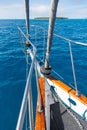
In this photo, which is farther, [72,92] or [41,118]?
[41,118]

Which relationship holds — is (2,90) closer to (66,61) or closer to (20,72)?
(20,72)

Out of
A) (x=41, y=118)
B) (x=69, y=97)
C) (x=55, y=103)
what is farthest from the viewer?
(x=55, y=103)

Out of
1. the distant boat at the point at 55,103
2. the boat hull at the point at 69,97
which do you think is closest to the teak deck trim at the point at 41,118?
the distant boat at the point at 55,103

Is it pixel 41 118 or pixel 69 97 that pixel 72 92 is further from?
pixel 41 118

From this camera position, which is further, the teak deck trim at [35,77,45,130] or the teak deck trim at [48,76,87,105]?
the teak deck trim at [35,77,45,130]

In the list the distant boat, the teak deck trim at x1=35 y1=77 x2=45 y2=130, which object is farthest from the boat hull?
the teak deck trim at x1=35 y1=77 x2=45 y2=130

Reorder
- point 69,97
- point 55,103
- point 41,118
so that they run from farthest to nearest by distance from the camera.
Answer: point 55,103, point 41,118, point 69,97

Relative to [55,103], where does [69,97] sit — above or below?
above

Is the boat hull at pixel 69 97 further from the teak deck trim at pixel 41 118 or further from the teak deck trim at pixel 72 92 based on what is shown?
the teak deck trim at pixel 41 118

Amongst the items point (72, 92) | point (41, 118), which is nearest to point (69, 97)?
point (72, 92)

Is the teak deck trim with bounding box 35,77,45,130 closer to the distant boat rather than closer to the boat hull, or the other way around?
the distant boat

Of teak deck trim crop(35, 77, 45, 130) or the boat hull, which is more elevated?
the boat hull

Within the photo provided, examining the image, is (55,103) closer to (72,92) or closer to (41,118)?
(41,118)

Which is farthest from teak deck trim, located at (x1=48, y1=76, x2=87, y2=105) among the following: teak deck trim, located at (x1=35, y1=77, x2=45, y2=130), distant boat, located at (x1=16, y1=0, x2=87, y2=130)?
teak deck trim, located at (x1=35, y1=77, x2=45, y2=130)
